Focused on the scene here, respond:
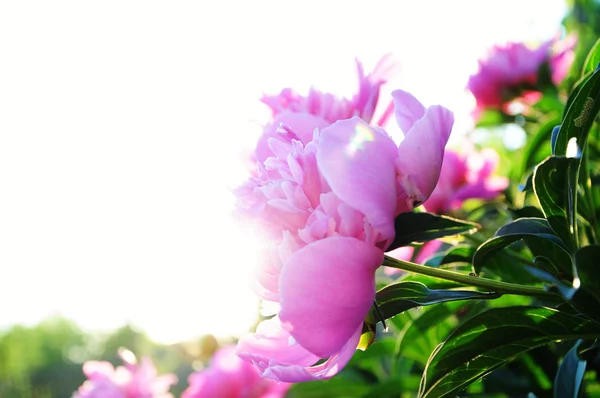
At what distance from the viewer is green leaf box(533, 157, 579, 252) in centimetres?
45

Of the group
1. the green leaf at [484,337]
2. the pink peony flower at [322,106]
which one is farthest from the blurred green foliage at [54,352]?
the green leaf at [484,337]

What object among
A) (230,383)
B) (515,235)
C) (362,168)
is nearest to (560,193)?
(515,235)

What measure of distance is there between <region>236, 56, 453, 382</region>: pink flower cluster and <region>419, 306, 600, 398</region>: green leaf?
0.28ft

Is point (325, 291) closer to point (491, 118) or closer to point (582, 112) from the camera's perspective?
point (582, 112)

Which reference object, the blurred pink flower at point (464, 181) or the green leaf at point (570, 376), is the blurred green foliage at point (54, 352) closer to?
the blurred pink flower at point (464, 181)

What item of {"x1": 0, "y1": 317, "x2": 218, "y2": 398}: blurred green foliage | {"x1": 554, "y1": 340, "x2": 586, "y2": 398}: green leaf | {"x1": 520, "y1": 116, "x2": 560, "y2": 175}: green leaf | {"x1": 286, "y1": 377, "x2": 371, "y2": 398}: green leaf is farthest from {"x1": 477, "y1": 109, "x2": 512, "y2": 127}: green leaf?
{"x1": 0, "y1": 317, "x2": 218, "y2": 398}: blurred green foliage

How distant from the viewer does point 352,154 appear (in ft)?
1.48

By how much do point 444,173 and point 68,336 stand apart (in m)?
31.2

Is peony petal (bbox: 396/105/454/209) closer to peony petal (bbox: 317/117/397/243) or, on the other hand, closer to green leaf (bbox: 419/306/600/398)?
peony petal (bbox: 317/117/397/243)

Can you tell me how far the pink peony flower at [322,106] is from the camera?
0.59m

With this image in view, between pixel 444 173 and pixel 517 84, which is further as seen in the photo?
pixel 517 84

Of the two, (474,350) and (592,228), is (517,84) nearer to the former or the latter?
(592,228)

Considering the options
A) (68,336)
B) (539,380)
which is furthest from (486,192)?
(68,336)

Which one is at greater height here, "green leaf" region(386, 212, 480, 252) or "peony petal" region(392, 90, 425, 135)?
"peony petal" region(392, 90, 425, 135)
